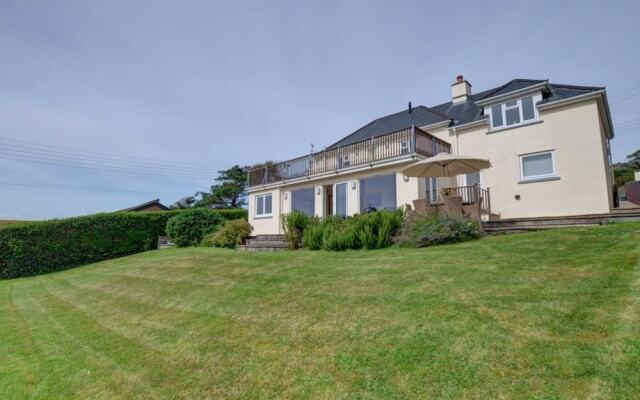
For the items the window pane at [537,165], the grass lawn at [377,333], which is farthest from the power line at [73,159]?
the window pane at [537,165]

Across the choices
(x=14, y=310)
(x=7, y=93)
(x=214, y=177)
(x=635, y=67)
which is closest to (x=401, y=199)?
(x=14, y=310)

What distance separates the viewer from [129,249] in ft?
65.2

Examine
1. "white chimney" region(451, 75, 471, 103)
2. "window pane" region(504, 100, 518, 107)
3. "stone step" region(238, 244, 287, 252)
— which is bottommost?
"stone step" region(238, 244, 287, 252)

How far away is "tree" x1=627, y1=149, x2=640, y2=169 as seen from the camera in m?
33.7

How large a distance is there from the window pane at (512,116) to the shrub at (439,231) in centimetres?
694

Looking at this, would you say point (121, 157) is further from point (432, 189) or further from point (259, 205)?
point (432, 189)

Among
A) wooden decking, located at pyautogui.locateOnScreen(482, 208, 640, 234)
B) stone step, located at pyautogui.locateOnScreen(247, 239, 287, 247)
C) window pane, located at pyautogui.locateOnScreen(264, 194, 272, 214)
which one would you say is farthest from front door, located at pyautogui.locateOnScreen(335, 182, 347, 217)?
wooden decking, located at pyautogui.locateOnScreen(482, 208, 640, 234)

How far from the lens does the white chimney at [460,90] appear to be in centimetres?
1748

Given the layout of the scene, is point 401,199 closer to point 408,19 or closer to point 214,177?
point 408,19

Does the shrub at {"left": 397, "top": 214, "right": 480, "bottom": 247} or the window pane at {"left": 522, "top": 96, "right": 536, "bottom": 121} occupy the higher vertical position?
the window pane at {"left": 522, "top": 96, "right": 536, "bottom": 121}

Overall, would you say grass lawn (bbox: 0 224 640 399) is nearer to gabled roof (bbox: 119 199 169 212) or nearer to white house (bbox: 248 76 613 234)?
white house (bbox: 248 76 613 234)

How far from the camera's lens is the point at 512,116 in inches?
531

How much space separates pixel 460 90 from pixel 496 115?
175 inches

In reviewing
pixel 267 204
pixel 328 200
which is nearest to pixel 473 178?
pixel 328 200
